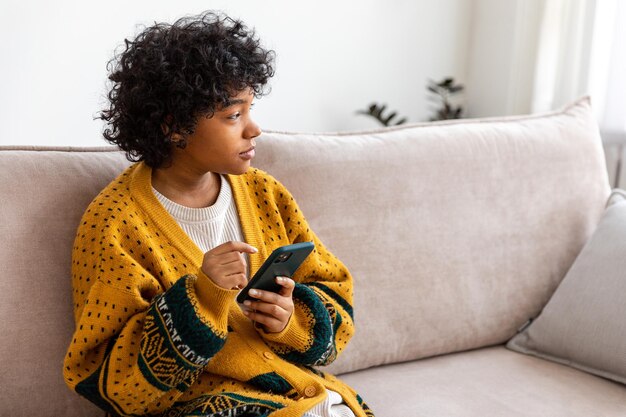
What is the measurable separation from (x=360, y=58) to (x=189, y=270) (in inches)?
62.5

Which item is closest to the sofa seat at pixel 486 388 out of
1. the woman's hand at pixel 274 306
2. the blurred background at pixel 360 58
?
the woman's hand at pixel 274 306

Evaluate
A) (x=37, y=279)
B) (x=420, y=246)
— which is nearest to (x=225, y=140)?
(x=37, y=279)

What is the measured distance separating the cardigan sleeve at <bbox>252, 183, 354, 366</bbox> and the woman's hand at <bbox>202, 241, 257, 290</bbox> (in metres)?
0.18

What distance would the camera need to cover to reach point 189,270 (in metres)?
1.45

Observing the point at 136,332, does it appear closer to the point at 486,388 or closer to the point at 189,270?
the point at 189,270

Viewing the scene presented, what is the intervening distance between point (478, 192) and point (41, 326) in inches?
41.0

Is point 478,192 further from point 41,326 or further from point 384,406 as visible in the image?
point 41,326

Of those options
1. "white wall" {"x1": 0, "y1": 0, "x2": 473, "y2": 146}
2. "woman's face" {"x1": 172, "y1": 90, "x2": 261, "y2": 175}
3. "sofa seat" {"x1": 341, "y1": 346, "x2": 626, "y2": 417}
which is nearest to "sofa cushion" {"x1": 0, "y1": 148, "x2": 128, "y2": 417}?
"woman's face" {"x1": 172, "y1": 90, "x2": 261, "y2": 175}

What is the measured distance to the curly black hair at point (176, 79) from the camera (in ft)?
4.62

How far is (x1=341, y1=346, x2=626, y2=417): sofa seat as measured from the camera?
1711mm

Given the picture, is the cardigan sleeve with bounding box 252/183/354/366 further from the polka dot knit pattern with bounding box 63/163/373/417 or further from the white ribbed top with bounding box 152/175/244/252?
the white ribbed top with bounding box 152/175/244/252

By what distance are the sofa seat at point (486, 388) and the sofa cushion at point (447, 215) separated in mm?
48

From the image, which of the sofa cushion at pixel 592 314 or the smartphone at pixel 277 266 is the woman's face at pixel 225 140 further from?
the sofa cushion at pixel 592 314

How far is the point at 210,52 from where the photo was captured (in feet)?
4.67
